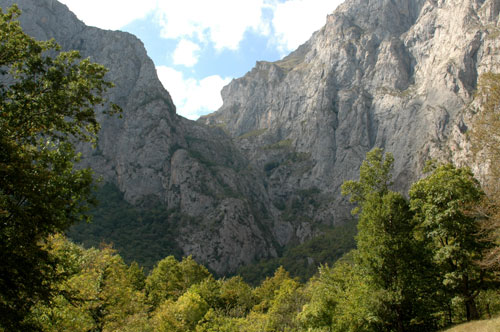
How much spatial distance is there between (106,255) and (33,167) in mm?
23449

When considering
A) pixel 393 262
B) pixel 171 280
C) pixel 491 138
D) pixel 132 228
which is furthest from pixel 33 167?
pixel 132 228

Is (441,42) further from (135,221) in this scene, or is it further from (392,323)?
(392,323)

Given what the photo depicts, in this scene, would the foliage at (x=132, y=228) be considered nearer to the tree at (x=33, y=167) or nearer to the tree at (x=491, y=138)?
the tree at (x=33, y=167)

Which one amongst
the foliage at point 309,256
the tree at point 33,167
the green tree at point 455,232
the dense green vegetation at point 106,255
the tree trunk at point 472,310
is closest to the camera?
the tree at point 33,167

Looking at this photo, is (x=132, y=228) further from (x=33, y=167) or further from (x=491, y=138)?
(x=491, y=138)

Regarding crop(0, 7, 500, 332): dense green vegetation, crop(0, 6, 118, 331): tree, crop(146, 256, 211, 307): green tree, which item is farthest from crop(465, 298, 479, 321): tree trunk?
crop(146, 256, 211, 307): green tree

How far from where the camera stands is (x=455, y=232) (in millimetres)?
26203

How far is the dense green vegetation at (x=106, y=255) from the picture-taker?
12211 mm

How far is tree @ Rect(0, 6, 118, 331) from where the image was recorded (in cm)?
1168

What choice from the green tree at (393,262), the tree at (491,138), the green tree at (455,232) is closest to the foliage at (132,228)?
the green tree at (393,262)

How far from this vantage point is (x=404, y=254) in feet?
90.1

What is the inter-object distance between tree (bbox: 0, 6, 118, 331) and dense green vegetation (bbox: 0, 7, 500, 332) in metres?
0.05

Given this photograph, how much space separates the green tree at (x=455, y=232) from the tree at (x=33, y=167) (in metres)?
24.1

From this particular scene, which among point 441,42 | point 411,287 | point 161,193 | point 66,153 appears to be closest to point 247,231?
point 161,193
